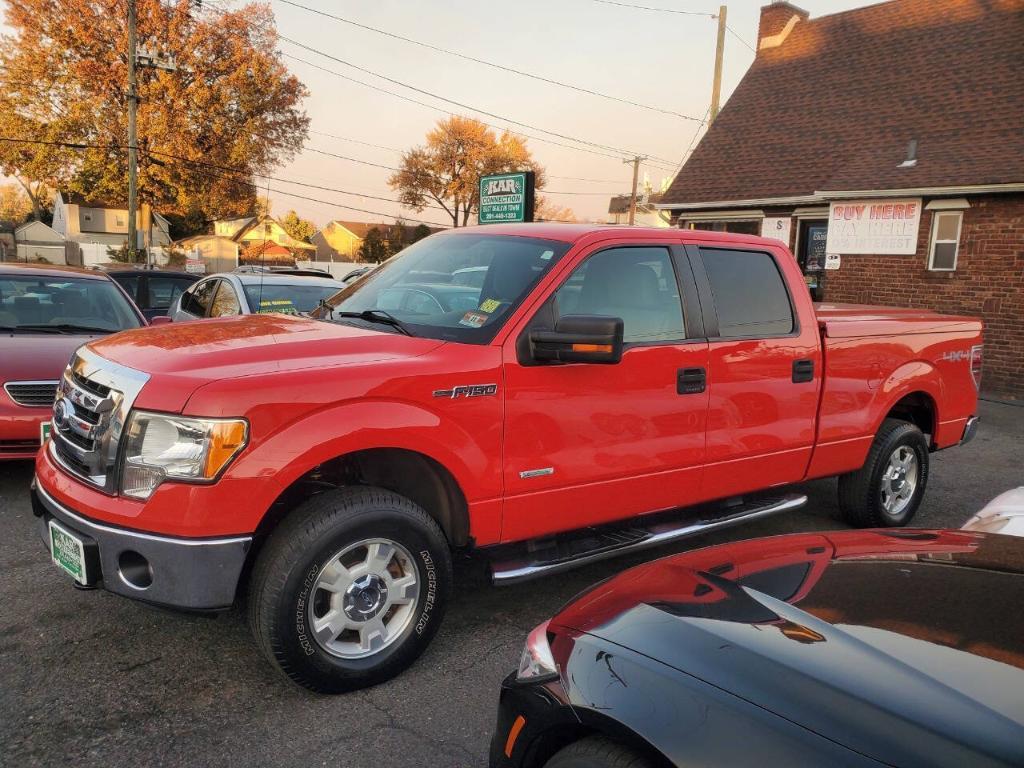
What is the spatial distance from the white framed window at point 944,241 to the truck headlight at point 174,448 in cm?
1401

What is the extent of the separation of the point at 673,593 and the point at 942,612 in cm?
65

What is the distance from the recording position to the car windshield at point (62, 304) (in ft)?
21.4

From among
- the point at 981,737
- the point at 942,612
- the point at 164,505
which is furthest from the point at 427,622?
the point at 981,737

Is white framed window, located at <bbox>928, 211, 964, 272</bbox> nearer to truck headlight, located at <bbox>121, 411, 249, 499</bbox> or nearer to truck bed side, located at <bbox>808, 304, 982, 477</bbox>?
truck bed side, located at <bbox>808, 304, 982, 477</bbox>

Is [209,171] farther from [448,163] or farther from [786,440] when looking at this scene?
[786,440]

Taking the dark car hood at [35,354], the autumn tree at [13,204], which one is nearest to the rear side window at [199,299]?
the dark car hood at [35,354]

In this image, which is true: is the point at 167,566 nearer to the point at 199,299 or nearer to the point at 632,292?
the point at 632,292

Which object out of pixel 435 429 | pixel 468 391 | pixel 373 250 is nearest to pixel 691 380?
pixel 468 391

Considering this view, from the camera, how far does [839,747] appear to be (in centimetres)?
147

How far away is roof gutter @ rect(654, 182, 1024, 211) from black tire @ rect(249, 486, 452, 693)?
42.2ft

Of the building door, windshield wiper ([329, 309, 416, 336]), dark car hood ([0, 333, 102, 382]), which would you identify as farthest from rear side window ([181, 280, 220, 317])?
the building door

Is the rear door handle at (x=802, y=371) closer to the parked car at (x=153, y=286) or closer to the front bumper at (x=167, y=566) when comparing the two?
the front bumper at (x=167, y=566)

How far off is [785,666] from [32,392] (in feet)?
18.1

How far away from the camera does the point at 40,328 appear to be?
6410mm
